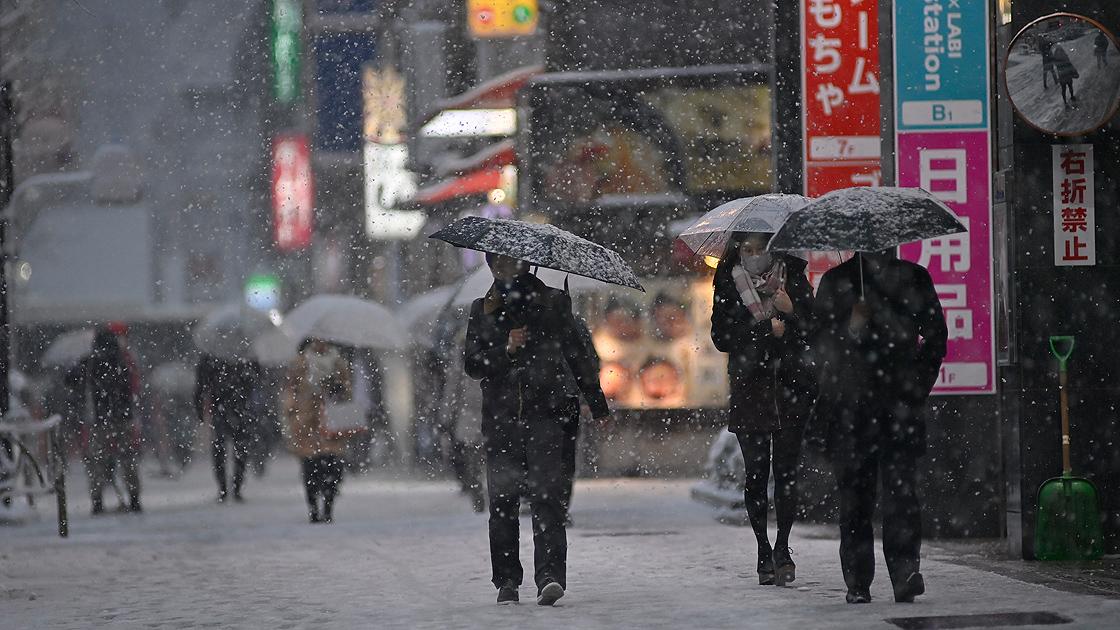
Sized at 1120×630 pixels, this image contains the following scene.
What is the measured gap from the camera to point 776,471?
9734 mm

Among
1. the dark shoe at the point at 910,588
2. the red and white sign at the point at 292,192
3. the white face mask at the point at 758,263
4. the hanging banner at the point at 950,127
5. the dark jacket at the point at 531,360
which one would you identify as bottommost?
the dark shoe at the point at 910,588

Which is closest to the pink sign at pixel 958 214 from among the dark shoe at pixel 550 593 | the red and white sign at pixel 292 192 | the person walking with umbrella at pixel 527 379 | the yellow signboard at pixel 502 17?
the person walking with umbrella at pixel 527 379

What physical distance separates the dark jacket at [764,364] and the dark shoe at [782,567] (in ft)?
2.19

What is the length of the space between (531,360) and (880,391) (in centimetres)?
169

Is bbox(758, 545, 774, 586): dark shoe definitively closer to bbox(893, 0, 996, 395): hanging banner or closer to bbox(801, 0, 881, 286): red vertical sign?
bbox(893, 0, 996, 395): hanging banner

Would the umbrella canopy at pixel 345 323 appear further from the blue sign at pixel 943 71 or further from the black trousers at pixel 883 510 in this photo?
the black trousers at pixel 883 510

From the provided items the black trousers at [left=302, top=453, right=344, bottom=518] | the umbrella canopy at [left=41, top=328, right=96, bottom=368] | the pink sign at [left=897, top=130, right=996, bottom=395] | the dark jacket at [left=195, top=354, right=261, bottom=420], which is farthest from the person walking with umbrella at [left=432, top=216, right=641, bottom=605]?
the umbrella canopy at [left=41, top=328, right=96, bottom=368]

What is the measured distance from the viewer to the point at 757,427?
9.57 metres

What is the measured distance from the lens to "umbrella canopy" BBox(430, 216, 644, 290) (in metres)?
8.82

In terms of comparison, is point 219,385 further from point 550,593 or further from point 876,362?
point 876,362

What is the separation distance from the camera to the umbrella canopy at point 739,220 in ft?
32.3

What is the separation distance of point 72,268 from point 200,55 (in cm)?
947

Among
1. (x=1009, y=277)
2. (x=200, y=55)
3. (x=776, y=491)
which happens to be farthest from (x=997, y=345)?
(x=200, y=55)

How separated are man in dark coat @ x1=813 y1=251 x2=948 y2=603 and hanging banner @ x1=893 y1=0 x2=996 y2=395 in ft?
11.7
